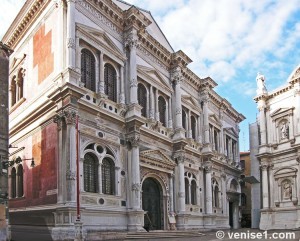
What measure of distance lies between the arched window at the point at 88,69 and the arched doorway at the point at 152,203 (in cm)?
673

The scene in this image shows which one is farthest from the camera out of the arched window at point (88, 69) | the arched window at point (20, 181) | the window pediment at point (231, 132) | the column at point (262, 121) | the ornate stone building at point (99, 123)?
the window pediment at point (231, 132)

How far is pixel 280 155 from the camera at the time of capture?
35906 millimetres

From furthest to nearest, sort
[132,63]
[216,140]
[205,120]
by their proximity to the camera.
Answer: [216,140], [205,120], [132,63]

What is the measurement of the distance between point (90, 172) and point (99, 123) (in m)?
2.52

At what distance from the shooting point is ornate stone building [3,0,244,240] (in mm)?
19484

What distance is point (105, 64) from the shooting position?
23.2 metres

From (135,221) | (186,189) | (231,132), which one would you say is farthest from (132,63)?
(231,132)

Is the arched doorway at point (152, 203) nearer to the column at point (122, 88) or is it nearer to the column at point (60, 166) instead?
the column at point (122, 88)

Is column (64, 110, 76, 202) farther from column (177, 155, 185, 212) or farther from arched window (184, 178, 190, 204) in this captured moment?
arched window (184, 178, 190, 204)

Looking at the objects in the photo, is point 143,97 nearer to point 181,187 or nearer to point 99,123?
point 99,123

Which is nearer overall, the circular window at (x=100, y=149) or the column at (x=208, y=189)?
the circular window at (x=100, y=149)

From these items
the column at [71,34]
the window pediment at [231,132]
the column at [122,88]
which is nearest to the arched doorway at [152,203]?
the column at [122,88]

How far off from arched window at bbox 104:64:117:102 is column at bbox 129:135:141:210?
8.77 ft

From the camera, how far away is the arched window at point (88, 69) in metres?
21.6
